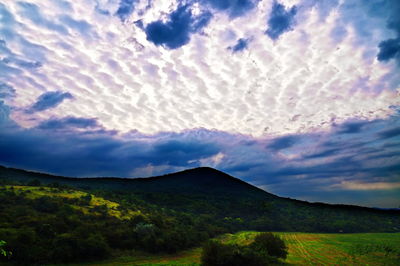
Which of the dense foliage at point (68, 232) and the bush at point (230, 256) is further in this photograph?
the dense foliage at point (68, 232)

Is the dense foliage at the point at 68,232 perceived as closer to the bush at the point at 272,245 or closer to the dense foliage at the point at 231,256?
the dense foliage at the point at 231,256

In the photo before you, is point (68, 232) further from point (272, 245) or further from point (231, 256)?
point (272, 245)

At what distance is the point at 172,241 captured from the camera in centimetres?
7769

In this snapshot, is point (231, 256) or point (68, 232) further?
point (68, 232)

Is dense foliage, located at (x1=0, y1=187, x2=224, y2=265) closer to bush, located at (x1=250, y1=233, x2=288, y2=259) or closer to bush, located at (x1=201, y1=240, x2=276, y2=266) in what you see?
bush, located at (x1=201, y1=240, x2=276, y2=266)

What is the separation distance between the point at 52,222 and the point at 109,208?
129 ft

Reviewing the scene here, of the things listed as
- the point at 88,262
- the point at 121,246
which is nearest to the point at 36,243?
the point at 88,262

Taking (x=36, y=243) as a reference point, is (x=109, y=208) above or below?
above

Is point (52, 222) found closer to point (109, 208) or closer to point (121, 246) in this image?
point (121, 246)

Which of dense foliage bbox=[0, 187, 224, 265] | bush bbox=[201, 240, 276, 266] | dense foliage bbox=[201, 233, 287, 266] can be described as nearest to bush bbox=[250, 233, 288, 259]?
dense foliage bbox=[201, 233, 287, 266]

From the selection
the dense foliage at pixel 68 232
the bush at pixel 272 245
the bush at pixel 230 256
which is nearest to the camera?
the bush at pixel 230 256

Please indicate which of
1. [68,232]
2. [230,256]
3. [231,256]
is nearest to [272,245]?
[231,256]

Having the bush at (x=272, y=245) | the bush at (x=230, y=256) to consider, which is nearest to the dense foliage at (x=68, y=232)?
the bush at (x=230, y=256)

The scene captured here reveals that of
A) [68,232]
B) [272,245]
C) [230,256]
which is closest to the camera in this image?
[230,256]
